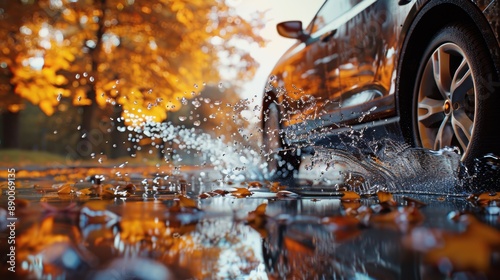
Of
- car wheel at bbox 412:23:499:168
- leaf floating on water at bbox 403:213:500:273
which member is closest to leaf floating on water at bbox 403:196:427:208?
car wheel at bbox 412:23:499:168

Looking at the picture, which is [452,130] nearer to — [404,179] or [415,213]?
[404,179]

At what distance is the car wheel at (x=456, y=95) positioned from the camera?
9.34ft

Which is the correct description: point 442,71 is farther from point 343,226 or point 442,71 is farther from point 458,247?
point 458,247

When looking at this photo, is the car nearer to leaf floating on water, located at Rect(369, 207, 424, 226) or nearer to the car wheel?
the car wheel

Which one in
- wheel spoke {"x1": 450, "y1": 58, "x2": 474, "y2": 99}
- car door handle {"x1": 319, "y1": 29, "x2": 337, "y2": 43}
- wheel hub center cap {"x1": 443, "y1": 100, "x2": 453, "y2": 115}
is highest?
car door handle {"x1": 319, "y1": 29, "x2": 337, "y2": 43}

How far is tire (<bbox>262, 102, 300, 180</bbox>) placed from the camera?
18.1 ft

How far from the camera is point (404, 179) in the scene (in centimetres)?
372

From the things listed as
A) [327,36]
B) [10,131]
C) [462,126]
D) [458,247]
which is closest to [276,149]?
[327,36]

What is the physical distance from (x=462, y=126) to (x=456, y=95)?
173 mm

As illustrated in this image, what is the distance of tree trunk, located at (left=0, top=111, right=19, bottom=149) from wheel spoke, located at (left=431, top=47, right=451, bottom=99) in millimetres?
14776

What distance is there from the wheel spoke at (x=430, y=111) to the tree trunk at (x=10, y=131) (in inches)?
577

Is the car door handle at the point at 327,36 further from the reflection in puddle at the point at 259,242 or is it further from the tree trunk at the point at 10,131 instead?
the tree trunk at the point at 10,131

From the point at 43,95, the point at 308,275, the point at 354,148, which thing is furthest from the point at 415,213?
the point at 43,95

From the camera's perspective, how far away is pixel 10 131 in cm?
1614
